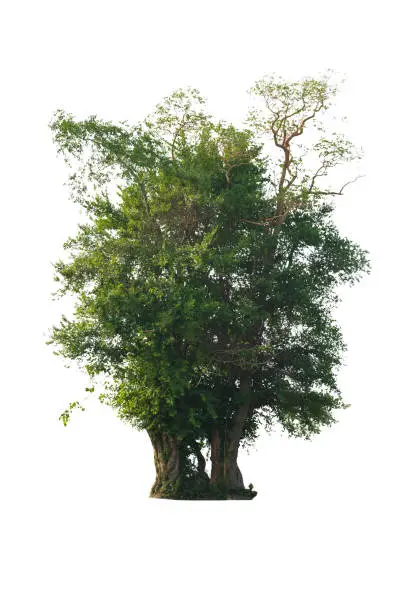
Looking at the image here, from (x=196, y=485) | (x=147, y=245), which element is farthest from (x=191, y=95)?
(x=196, y=485)

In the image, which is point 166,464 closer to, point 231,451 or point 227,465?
point 227,465

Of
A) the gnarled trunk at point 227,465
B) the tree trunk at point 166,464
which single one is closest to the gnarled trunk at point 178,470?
the tree trunk at point 166,464

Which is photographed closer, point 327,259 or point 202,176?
point 202,176

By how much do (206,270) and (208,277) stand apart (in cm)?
75

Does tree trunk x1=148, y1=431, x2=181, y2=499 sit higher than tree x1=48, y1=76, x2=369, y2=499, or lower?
lower

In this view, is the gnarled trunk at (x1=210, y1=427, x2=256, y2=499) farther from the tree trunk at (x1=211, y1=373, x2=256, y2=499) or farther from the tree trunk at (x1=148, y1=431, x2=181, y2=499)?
the tree trunk at (x1=148, y1=431, x2=181, y2=499)

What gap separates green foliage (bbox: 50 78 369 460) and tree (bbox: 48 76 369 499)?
38 mm

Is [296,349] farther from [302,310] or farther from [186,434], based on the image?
[186,434]

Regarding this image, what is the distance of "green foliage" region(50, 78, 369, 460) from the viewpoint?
1934 cm

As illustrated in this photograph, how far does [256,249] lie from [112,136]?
182 inches

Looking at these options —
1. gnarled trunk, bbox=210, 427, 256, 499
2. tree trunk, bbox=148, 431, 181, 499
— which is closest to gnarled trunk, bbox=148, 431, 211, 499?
tree trunk, bbox=148, 431, 181, 499

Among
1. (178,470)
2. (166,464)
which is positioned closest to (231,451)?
(178,470)

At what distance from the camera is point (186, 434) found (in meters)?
20.5

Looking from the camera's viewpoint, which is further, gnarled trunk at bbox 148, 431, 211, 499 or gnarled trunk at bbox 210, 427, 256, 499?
gnarled trunk at bbox 210, 427, 256, 499
